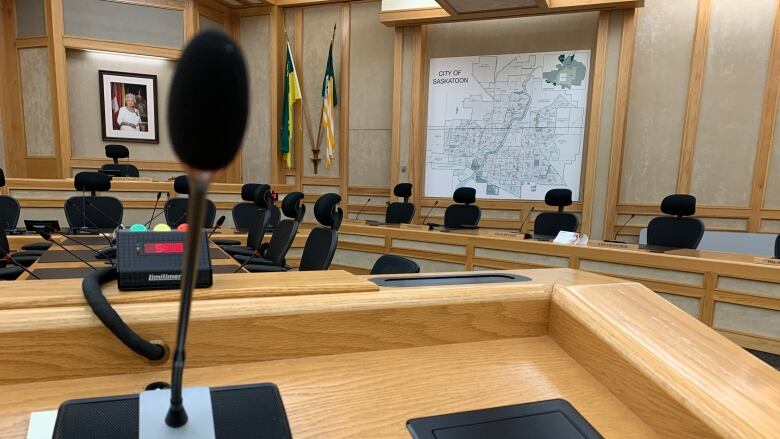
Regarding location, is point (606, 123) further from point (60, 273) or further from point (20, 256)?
point (20, 256)

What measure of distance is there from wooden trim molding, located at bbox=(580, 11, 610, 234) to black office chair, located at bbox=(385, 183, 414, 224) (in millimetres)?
2305

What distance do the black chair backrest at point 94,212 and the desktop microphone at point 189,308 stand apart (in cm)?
405

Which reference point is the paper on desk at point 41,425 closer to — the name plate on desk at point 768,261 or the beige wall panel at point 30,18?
the name plate on desk at point 768,261

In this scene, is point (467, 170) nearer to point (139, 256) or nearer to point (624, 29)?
point (624, 29)

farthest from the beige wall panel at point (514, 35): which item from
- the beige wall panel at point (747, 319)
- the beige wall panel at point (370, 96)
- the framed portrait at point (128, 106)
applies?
the framed portrait at point (128, 106)

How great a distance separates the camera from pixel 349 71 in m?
6.99

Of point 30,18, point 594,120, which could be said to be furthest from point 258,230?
point 30,18

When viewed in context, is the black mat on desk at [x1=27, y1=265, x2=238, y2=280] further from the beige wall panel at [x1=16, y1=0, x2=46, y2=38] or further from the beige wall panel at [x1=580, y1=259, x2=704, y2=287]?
the beige wall panel at [x1=16, y1=0, x2=46, y2=38]

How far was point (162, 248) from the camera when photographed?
83 cm

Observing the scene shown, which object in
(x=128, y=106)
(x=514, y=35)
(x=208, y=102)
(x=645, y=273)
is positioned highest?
(x=514, y=35)

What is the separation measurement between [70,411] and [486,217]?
6.05 meters

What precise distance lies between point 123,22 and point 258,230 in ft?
16.9

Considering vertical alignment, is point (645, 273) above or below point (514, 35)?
below

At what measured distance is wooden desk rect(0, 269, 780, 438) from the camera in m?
0.61
